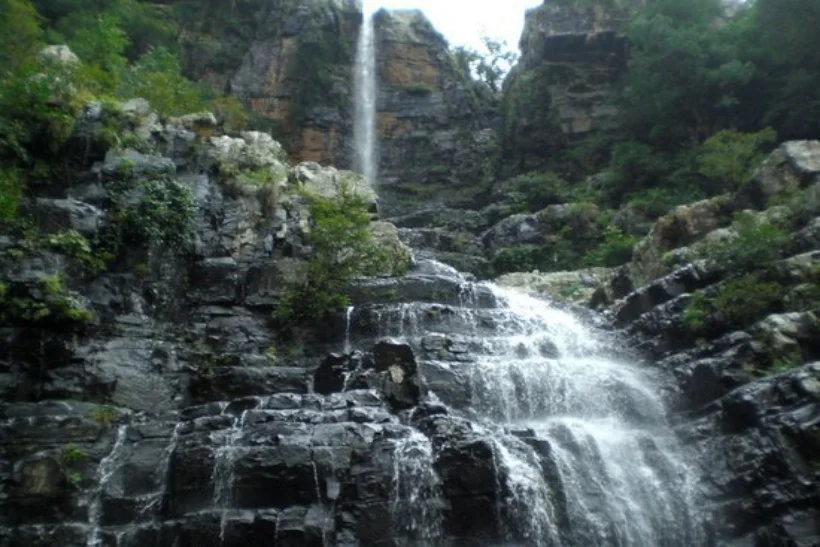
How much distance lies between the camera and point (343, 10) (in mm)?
35844

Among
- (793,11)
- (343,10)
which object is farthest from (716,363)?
(343,10)

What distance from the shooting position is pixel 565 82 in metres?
31.7

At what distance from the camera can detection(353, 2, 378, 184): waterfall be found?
33.2 meters

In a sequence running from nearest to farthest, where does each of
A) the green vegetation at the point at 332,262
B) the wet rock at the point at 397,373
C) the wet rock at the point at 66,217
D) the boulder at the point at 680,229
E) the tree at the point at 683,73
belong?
the wet rock at the point at 397,373
the wet rock at the point at 66,217
the green vegetation at the point at 332,262
the boulder at the point at 680,229
the tree at the point at 683,73

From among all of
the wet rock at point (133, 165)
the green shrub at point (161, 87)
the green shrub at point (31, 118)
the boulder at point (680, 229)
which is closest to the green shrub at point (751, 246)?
the boulder at point (680, 229)

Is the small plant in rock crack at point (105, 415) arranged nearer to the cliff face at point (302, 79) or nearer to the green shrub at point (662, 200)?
the green shrub at point (662, 200)

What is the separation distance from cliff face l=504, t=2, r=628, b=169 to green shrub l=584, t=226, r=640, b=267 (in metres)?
8.88

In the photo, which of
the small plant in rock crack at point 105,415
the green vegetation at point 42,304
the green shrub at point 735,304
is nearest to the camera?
the small plant in rock crack at point 105,415

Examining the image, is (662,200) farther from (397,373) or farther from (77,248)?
(77,248)

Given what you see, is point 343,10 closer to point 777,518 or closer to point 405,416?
point 405,416

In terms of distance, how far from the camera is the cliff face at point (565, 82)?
3122 cm

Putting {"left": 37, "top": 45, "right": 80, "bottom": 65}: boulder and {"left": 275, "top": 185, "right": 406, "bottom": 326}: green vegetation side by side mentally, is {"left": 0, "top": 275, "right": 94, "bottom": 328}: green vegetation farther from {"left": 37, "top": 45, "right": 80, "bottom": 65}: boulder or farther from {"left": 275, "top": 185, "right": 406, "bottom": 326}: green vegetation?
{"left": 37, "top": 45, "right": 80, "bottom": 65}: boulder

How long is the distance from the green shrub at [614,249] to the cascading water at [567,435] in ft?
22.6

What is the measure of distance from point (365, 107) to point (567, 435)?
25430 mm
